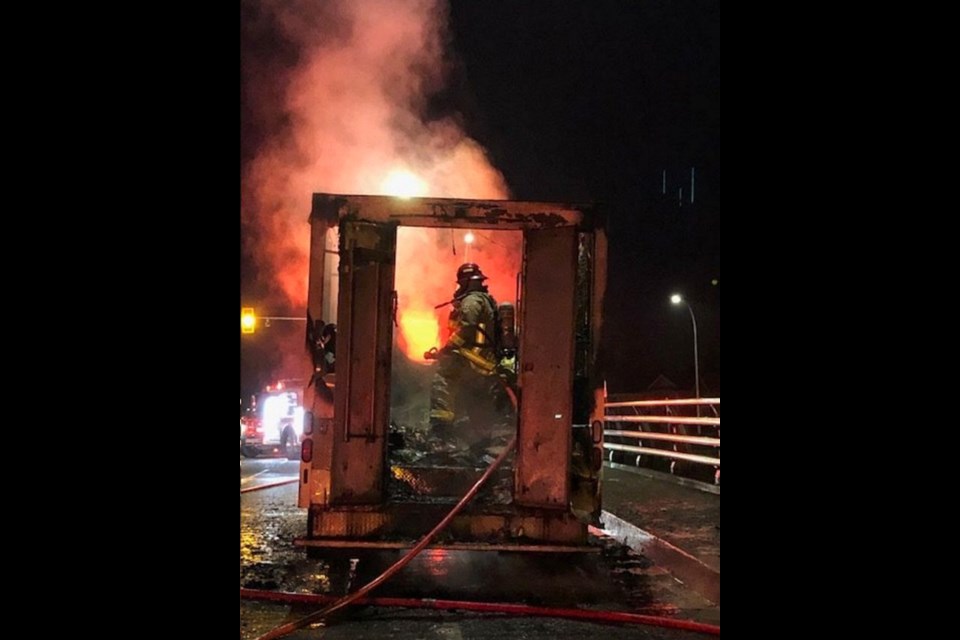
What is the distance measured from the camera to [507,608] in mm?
4383

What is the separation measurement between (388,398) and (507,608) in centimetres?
190

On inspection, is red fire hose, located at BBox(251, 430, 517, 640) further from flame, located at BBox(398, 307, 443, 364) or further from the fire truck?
the fire truck

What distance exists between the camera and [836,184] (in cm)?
199

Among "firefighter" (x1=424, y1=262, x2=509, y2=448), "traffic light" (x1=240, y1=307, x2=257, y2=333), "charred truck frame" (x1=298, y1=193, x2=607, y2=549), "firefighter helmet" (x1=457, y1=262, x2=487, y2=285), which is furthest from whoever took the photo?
"traffic light" (x1=240, y1=307, x2=257, y2=333)

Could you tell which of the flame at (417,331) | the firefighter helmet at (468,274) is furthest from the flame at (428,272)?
the firefighter helmet at (468,274)

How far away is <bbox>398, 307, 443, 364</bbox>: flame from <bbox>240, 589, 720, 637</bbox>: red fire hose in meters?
7.71

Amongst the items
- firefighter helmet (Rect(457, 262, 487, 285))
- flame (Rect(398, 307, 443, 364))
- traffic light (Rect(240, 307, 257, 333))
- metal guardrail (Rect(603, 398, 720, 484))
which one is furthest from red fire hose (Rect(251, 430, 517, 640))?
traffic light (Rect(240, 307, 257, 333))

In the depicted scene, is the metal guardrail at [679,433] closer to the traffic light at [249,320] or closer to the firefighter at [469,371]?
the firefighter at [469,371]

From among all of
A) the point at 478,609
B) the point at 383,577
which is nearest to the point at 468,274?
the point at 383,577

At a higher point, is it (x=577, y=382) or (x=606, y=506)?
(x=577, y=382)

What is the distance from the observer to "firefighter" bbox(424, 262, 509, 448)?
6.59 m
